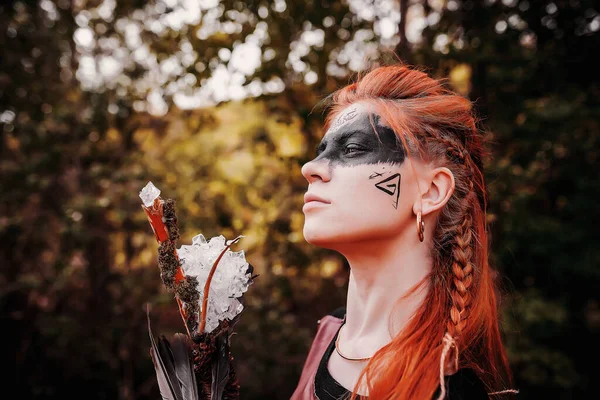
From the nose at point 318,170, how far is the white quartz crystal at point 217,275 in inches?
15.9

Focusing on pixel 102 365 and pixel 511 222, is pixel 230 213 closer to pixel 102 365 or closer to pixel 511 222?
pixel 102 365

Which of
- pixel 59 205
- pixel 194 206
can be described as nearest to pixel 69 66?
pixel 59 205

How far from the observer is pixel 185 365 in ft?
5.30

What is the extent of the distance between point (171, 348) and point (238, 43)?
2622mm

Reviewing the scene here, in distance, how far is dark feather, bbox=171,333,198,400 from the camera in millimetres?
1573

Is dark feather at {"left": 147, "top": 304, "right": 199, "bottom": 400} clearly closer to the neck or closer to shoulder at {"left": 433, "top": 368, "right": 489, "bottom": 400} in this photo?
the neck

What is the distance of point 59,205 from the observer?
5.18 m

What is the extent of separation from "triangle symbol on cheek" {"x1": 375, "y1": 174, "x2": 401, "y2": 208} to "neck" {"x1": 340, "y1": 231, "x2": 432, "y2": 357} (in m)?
0.16

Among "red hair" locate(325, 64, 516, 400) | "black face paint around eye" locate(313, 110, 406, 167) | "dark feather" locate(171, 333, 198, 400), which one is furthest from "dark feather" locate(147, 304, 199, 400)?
"black face paint around eye" locate(313, 110, 406, 167)

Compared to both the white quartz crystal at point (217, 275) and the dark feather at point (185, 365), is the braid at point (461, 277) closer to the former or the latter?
the white quartz crystal at point (217, 275)

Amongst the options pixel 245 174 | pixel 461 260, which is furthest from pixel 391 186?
pixel 245 174

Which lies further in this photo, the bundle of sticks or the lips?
the lips

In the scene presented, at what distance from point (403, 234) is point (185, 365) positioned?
2.88 feet

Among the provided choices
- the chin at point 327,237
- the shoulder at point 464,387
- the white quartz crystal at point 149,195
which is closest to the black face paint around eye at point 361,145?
the chin at point 327,237
